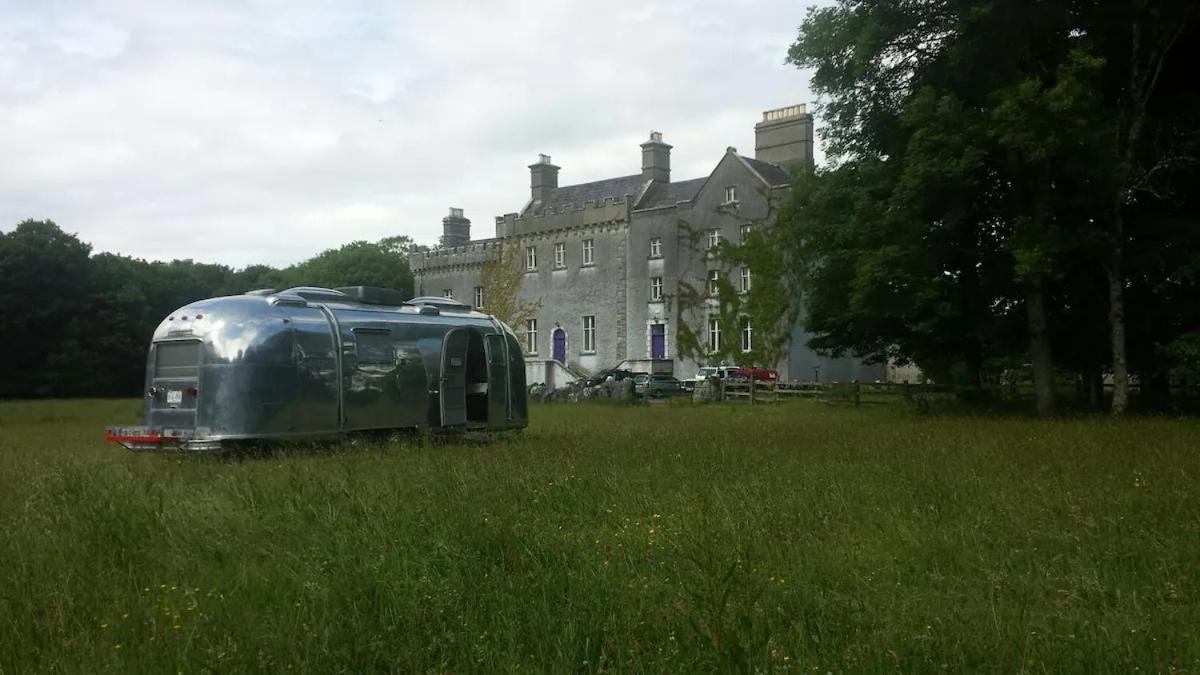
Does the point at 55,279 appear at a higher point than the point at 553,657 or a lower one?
higher

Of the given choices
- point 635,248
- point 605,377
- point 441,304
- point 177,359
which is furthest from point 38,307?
point 177,359

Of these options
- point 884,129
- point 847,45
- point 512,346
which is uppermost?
point 847,45

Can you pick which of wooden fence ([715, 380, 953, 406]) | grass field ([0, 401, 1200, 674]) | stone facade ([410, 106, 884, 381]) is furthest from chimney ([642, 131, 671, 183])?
grass field ([0, 401, 1200, 674])

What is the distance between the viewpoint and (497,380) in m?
18.5

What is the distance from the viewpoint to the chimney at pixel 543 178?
61.4m

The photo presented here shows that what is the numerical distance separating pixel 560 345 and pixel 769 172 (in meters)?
16.2

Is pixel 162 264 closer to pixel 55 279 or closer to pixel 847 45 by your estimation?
pixel 55 279

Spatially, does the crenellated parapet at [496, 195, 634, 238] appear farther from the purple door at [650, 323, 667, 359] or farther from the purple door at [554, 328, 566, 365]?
the purple door at [650, 323, 667, 359]

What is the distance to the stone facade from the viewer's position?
48031 mm

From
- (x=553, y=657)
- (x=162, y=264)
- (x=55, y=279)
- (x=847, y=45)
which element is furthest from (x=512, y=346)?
(x=162, y=264)

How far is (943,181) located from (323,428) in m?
13.8

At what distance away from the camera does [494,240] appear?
5991 centimetres

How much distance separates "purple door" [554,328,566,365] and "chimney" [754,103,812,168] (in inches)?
591

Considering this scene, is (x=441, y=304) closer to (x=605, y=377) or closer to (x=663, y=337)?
(x=605, y=377)
